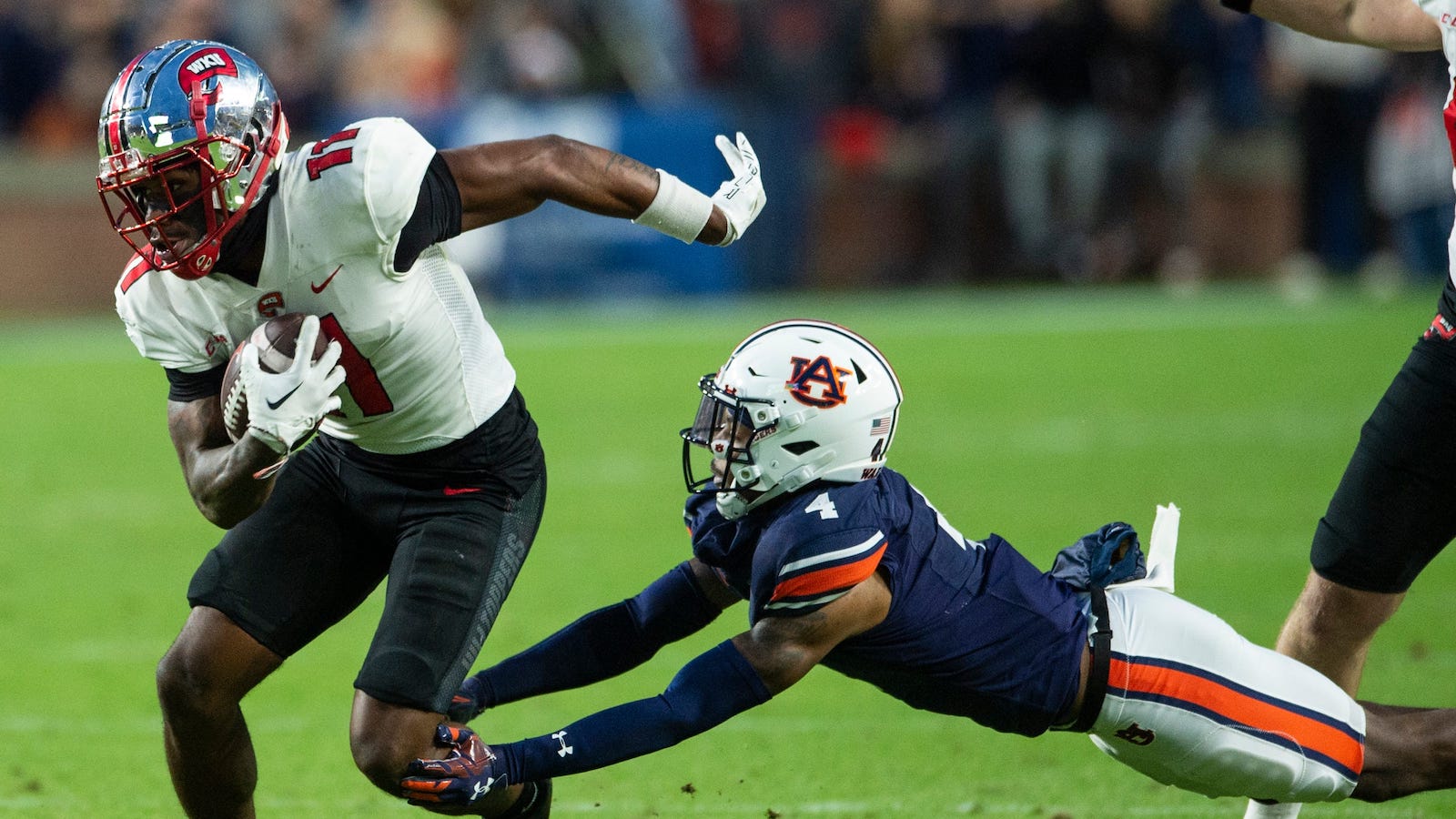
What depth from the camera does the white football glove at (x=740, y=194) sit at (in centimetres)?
414

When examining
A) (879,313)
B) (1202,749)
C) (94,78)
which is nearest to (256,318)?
(1202,749)

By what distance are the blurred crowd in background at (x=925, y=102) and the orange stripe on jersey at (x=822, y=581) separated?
1094 centimetres

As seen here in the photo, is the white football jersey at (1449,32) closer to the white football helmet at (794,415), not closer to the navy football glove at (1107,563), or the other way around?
the navy football glove at (1107,563)

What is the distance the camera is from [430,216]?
148 inches

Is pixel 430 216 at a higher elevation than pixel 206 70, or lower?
lower

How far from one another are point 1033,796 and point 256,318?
2.24m

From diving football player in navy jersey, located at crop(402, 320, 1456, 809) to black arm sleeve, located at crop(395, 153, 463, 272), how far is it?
0.65 meters

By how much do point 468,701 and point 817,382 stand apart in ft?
3.45

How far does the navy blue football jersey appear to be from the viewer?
3580mm

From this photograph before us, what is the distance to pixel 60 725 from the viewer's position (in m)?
5.39

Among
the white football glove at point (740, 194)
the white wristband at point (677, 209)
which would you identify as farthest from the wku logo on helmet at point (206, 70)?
the white football glove at point (740, 194)

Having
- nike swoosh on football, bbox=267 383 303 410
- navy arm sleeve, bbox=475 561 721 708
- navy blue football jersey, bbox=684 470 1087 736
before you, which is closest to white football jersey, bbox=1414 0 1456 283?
navy blue football jersey, bbox=684 470 1087 736

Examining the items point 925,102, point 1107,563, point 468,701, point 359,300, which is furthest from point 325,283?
point 925,102

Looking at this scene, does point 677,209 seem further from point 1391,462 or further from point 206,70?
point 1391,462
